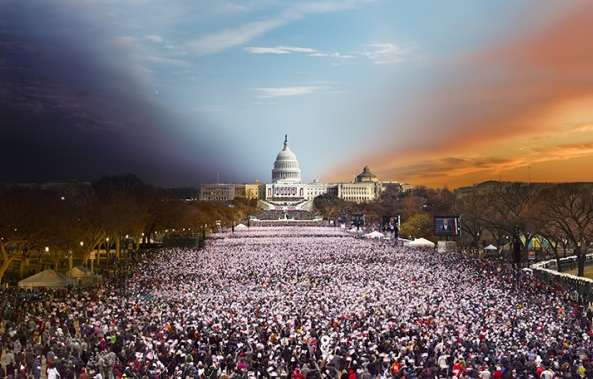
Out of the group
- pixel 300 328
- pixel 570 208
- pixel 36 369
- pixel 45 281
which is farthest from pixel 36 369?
pixel 570 208

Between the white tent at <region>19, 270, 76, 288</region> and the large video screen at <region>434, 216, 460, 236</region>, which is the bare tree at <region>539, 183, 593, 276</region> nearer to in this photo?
the large video screen at <region>434, 216, 460, 236</region>

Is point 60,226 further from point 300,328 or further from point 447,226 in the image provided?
A: point 447,226

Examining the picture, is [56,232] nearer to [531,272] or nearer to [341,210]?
[531,272]

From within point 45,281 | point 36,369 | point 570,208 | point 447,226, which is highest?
point 570,208

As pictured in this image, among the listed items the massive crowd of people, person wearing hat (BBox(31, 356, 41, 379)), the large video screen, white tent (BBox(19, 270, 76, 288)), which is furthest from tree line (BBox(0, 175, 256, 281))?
Answer: the large video screen

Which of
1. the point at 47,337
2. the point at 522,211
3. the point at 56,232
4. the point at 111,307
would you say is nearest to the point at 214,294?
the point at 111,307
